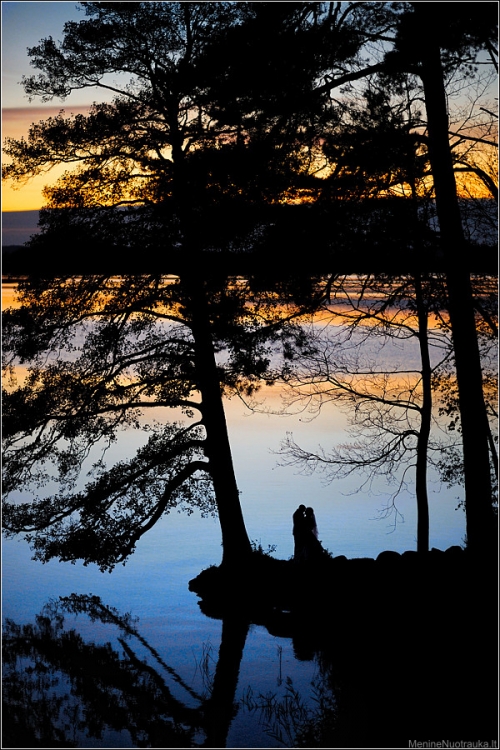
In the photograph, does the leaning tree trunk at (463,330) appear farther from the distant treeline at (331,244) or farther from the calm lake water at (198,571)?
the calm lake water at (198,571)

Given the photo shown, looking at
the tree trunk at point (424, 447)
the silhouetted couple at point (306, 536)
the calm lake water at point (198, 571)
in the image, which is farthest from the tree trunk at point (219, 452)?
the tree trunk at point (424, 447)

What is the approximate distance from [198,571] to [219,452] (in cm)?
499

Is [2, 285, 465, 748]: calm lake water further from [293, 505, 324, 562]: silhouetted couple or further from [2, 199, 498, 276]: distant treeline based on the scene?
[2, 199, 498, 276]: distant treeline

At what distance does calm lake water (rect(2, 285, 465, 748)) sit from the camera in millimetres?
10859

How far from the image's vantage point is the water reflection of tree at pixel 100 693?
912 cm

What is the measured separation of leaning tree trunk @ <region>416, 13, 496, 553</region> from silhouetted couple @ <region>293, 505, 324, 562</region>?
587cm

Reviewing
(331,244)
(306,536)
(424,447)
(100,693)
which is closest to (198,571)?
(306,536)

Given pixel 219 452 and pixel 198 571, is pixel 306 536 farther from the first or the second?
pixel 198 571

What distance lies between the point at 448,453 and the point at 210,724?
27.2ft

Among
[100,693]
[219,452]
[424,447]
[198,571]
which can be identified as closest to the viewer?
[100,693]

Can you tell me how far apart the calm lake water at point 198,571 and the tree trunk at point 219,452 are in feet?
3.49

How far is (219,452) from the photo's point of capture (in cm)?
1555

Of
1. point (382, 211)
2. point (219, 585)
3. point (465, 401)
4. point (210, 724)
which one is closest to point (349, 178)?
point (382, 211)

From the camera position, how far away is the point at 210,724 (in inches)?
382
